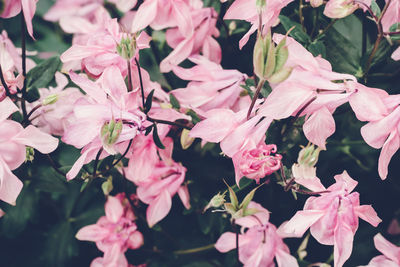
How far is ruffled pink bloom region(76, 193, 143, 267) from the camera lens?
0.53 metres

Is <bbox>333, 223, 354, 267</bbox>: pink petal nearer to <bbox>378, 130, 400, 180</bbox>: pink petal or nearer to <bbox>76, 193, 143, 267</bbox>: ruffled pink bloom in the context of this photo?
<bbox>378, 130, 400, 180</bbox>: pink petal

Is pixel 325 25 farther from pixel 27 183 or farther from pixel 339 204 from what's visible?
Result: pixel 27 183

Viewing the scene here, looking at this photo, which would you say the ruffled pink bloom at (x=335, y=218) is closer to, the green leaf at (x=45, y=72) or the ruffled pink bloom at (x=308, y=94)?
the ruffled pink bloom at (x=308, y=94)

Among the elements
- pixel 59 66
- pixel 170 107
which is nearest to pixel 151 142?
pixel 170 107

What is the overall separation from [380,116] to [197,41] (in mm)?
226

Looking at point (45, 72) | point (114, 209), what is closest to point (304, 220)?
point (114, 209)

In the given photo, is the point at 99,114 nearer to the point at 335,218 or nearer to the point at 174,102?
the point at 174,102

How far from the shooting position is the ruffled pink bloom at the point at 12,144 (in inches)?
16.2

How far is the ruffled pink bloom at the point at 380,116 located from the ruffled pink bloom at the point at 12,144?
28 centimetres

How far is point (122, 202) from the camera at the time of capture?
1.82 feet

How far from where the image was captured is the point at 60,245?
2.07ft

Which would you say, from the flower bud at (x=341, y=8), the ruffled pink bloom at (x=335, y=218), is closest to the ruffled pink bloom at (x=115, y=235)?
the ruffled pink bloom at (x=335, y=218)

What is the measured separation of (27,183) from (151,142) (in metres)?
0.22

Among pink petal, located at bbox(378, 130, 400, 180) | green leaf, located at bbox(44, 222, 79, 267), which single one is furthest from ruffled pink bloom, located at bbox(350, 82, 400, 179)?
green leaf, located at bbox(44, 222, 79, 267)
